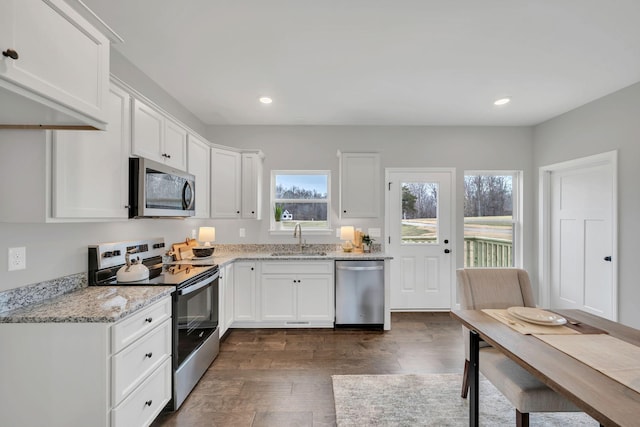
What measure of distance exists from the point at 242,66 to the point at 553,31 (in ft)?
7.60

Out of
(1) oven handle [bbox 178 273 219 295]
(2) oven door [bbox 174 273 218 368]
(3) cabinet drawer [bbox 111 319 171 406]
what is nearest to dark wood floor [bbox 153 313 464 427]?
(2) oven door [bbox 174 273 218 368]

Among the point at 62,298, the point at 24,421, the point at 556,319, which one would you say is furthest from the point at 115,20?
the point at 556,319

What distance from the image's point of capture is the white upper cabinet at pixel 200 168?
2.88 m

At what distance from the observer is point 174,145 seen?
8.41ft

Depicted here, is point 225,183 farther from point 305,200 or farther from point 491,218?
point 491,218

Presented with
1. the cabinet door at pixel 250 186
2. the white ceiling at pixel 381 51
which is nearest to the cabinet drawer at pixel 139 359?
the cabinet door at pixel 250 186

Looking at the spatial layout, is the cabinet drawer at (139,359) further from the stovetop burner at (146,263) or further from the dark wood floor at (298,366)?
the dark wood floor at (298,366)

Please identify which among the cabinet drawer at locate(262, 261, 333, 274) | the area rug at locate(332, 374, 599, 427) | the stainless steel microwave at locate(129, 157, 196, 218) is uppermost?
the stainless steel microwave at locate(129, 157, 196, 218)

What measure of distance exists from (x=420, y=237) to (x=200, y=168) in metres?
3.03

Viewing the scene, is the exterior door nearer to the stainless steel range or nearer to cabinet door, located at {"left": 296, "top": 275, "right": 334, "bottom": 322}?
cabinet door, located at {"left": 296, "top": 275, "right": 334, "bottom": 322}

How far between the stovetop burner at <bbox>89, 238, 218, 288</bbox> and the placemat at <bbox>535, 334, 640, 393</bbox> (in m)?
2.26

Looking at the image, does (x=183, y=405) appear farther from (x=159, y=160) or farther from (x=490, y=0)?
(x=490, y=0)

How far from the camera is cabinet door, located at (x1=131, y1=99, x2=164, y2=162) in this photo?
2020 mm

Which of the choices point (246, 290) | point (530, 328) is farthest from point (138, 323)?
point (530, 328)
